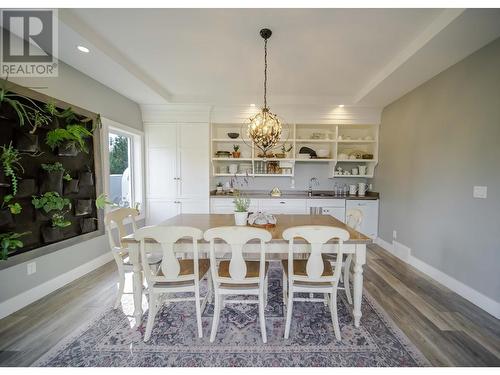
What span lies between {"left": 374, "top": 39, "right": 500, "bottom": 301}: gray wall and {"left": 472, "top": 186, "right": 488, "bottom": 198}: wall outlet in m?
0.04

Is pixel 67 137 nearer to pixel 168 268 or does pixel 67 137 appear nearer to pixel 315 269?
pixel 168 268

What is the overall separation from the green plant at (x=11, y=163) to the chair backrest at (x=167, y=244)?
1.25m

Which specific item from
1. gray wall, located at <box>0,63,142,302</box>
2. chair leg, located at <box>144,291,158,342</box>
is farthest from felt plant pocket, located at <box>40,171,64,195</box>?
chair leg, located at <box>144,291,158,342</box>

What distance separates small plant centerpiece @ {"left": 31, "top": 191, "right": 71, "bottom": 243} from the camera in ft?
7.18

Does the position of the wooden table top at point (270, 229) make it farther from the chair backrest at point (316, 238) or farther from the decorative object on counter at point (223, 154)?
the decorative object on counter at point (223, 154)

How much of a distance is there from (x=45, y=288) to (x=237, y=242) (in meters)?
2.22

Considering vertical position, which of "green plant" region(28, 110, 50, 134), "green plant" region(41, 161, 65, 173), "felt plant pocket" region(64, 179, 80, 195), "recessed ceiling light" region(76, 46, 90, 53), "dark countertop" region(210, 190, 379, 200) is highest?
"recessed ceiling light" region(76, 46, 90, 53)

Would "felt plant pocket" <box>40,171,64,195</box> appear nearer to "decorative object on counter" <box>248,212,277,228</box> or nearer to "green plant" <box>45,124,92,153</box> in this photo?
"green plant" <box>45,124,92,153</box>

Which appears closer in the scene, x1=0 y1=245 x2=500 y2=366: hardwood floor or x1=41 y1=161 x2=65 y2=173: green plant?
x1=0 y1=245 x2=500 y2=366: hardwood floor

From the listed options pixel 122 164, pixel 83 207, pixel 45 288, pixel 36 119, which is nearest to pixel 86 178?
pixel 83 207

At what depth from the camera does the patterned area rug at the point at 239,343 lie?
1.50m

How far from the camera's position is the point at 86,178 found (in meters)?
2.73

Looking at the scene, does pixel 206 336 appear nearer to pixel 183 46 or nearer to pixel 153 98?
pixel 183 46
